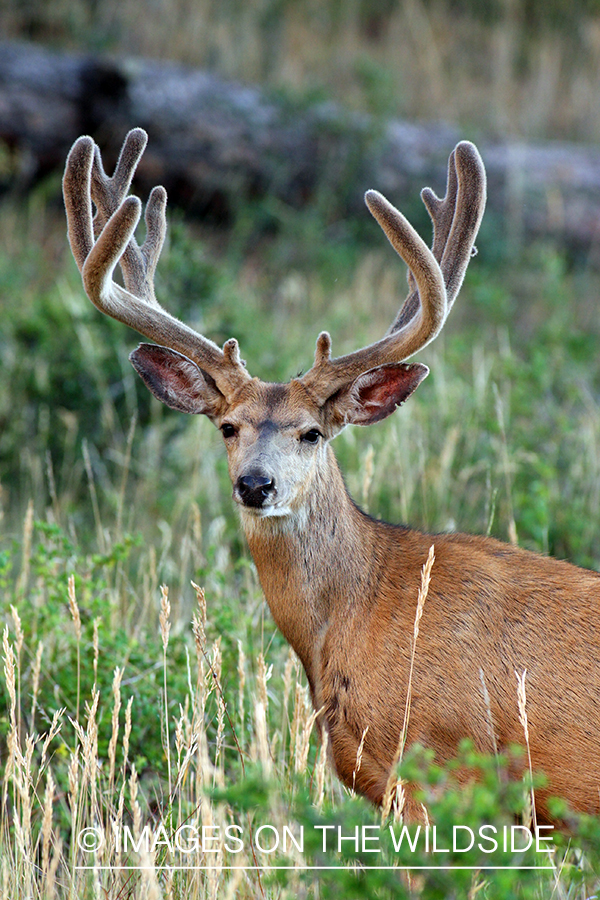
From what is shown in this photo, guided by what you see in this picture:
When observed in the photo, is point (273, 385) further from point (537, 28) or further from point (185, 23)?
point (537, 28)

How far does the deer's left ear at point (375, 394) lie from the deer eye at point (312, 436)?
0.43 ft

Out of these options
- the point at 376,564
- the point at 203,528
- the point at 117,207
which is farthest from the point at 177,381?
the point at 203,528

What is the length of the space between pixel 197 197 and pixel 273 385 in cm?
853

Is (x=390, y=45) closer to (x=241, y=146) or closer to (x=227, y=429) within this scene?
(x=241, y=146)

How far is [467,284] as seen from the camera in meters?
12.0

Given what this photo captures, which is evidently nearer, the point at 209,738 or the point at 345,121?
the point at 209,738

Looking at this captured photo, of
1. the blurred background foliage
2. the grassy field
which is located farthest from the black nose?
the blurred background foliage

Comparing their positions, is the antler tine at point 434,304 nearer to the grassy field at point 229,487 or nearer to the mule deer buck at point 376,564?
the mule deer buck at point 376,564

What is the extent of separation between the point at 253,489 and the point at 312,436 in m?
0.51

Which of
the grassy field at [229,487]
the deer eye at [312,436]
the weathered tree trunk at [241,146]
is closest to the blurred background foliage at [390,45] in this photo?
the grassy field at [229,487]

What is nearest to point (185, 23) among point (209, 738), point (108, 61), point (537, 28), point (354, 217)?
point (108, 61)

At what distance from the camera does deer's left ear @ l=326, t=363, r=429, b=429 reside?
4.07 m

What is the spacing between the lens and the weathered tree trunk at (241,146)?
1140 cm

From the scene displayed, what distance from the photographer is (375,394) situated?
4.14 m
